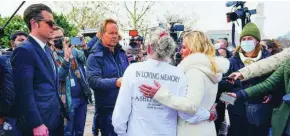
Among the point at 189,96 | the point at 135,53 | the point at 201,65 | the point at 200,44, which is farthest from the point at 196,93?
the point at 135,53

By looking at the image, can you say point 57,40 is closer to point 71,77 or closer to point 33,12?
point 71,77

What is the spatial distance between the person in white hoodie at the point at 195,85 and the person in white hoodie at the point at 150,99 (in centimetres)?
7

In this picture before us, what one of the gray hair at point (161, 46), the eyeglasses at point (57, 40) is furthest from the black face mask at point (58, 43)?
the gray hair at point (161, 46)

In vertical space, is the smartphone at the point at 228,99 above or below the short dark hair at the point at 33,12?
below

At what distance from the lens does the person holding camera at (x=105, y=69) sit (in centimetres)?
404

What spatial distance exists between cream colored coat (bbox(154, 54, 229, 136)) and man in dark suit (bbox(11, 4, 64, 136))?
1052 millimetres

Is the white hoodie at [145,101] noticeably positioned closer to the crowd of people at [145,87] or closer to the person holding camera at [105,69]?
the crowd of people at [145,87]

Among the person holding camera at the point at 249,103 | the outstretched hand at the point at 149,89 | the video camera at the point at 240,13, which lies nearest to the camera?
the outstretched hand at the point at 149,89

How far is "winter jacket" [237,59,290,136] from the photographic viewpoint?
3.47 m

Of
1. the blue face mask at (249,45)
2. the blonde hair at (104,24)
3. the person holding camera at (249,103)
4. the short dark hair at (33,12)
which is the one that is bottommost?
the person holding camera at (249,103)

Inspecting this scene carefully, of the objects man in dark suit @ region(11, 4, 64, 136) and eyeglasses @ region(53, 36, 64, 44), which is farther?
eyeglasses @ region(53, 36, 64, 44)

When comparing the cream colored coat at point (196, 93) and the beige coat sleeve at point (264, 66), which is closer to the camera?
the cream colored coat at point (196, 93)

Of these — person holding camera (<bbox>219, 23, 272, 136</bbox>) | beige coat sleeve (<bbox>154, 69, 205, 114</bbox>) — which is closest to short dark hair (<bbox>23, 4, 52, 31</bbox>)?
beige coat sleeve (<bbox>154, 69, 205, 114</bbox>)

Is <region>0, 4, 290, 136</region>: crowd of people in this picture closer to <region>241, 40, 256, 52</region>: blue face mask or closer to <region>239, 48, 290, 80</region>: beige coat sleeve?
<region>239, 48, 290, 80</region>: beige coat sleeve
